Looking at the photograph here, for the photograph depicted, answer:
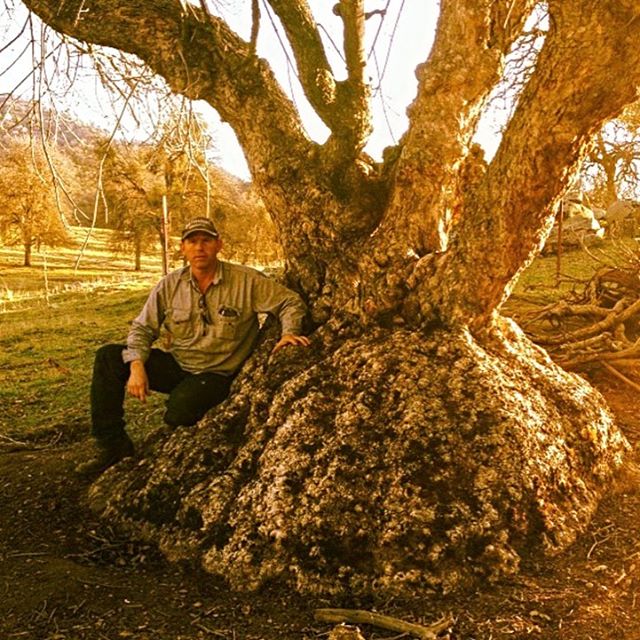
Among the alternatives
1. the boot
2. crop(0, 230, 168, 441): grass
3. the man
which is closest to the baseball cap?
the man

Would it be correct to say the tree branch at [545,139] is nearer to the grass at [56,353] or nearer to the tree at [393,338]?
the tree at [393,338]

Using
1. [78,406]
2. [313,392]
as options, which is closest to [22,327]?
[78,406]

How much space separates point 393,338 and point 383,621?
1.65m

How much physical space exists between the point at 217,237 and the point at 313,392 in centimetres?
136

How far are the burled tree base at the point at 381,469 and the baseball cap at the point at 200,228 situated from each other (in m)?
0.93

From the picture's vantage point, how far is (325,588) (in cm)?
291

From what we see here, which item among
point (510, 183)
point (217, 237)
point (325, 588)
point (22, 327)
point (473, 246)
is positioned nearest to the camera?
point (325, 588)

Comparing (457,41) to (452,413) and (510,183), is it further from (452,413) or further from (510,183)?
(452,413)

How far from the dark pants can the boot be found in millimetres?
46

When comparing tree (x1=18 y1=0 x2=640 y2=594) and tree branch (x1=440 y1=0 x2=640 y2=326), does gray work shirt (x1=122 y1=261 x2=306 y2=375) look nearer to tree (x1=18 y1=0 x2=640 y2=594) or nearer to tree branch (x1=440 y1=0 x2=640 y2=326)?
tree (x1=18 y1=0 x2=640 y2=594)

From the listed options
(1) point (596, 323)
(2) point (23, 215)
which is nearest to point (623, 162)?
(1) point (596, 323)

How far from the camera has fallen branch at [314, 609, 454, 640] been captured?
252 cm

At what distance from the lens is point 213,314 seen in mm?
4398

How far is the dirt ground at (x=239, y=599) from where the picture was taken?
8.59 ft
